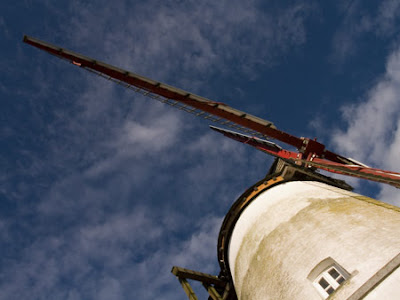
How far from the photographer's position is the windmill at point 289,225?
5551mm

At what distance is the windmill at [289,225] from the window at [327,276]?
0.02 meters

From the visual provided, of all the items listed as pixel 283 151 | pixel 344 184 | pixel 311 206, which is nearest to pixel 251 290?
pixel 311 206

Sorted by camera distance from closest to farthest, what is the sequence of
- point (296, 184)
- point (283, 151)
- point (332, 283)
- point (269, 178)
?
point (332, 283) < point (296, 184) < point (269, 178) < point (283, 151)

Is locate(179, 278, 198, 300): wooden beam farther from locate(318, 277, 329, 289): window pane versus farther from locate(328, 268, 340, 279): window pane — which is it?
locate(328, 268, 340, 279): window pane

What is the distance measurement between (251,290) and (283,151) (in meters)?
9.06

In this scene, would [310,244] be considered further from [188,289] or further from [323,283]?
[188,289]

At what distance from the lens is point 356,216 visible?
6590mm

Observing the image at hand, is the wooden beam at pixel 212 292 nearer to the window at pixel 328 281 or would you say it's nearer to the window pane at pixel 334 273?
the window at pixel 328 281

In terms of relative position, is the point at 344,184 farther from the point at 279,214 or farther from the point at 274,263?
the point at 274,263

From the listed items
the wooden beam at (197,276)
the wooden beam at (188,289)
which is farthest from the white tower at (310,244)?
the wooden beam at (188,289)

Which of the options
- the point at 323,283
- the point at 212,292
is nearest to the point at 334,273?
the point at 323,283

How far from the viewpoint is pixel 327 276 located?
5.97 metres

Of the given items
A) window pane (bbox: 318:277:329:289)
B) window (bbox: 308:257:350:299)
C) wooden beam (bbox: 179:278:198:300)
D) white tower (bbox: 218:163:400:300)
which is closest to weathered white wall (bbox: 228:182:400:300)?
white tower (bbox: 218:163:400:300)

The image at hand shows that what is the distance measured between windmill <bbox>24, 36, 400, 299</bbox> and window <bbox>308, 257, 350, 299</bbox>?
2cm
